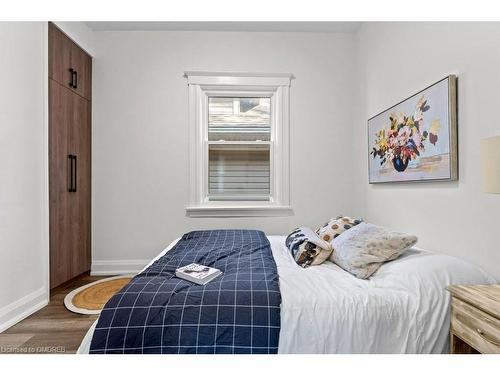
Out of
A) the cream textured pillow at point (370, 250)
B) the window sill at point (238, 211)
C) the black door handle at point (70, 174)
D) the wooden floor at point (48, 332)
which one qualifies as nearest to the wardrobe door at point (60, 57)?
the black door handle at point (70, 174)

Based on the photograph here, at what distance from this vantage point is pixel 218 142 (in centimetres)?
325

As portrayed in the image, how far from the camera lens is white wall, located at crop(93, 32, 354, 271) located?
3080 mm

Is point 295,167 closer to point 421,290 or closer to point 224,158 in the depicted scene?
point 224,158

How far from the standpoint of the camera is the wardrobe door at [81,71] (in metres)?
2.78

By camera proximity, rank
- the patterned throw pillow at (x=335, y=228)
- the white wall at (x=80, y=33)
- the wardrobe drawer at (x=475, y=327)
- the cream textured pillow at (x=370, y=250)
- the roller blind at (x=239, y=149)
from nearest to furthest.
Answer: the wardrobe drawer at (x=475, y=327)
the cream textured pillow at (x=370, y=250)
the patterned throw pillow at (x=335, y=228)
the white wall at (x=80, y=33)
the roller blind at (x=239, y=149)

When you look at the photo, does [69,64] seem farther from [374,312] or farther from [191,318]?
[374,312]

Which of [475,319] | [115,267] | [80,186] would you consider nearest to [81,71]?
[80,186]

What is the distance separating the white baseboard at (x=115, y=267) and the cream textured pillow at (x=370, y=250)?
7.72ft

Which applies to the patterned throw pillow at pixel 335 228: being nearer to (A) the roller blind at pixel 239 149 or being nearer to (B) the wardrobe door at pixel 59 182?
(A) the roller blind at pixel 239 149

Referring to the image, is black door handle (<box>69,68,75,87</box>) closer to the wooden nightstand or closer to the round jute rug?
the round jute rug

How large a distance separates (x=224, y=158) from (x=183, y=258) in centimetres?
177

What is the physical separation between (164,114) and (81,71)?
93 cm

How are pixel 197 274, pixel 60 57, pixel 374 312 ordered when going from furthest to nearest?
pixel 60 57 → pixel 197 274 → pixel 374 312
